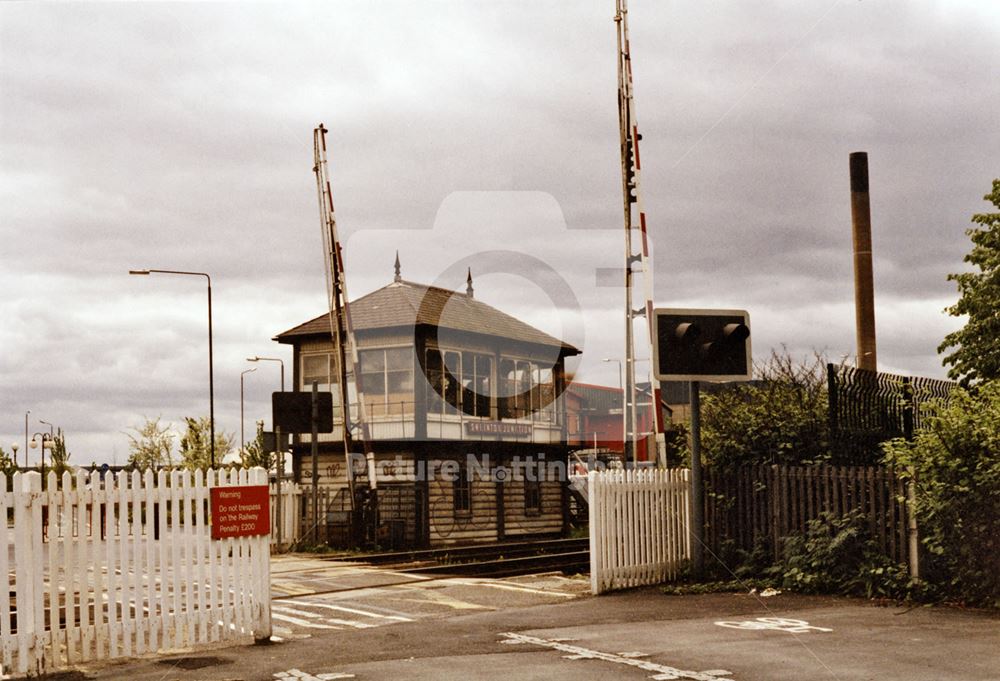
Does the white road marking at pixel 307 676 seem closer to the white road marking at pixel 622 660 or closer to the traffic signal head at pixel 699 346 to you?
the white road marking at pixel 622 660

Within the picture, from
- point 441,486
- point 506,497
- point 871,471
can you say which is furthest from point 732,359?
point 506,497

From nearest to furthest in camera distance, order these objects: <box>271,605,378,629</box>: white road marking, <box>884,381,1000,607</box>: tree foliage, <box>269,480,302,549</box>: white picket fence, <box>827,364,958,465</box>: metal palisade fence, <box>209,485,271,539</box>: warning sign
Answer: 1. <box>209,485,271,539</box>: warning sign
2. <box>884,381,1000,607</box>: tree foliage
3. <box>271,605,378,629</box>: white road marking
4. <box>827,364,958,465</box>: metal palisade fence
5. <box>269,480,302,549</box>: white picket fence

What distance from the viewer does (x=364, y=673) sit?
7965mm

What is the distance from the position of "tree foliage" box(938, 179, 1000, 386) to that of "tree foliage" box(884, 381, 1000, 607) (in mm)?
20379

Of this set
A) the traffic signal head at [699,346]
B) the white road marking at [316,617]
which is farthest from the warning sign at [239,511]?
the traffic signal head at [699,346]

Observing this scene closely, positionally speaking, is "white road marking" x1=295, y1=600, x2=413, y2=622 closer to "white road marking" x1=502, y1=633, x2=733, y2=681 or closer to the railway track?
"white road marking" x1=502, y1=633, x2=733, y2=681

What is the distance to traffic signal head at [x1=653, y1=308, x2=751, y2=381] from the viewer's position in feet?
41.7

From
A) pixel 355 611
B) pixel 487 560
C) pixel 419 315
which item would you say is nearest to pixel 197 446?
pixel 419 315

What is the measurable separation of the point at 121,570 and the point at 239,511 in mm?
1213

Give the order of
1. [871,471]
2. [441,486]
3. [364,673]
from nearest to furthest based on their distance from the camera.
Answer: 1. [364,673]
2. [871,471]
3. [441,486]

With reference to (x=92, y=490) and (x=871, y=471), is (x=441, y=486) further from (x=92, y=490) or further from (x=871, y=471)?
(x=92, y=490)

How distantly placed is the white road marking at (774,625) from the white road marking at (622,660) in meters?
1.91

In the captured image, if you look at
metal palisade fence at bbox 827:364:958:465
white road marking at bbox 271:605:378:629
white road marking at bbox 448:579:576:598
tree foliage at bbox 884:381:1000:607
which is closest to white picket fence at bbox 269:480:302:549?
white road marking at bbox 448:579:576:598

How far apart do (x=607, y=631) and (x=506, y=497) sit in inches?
1029
